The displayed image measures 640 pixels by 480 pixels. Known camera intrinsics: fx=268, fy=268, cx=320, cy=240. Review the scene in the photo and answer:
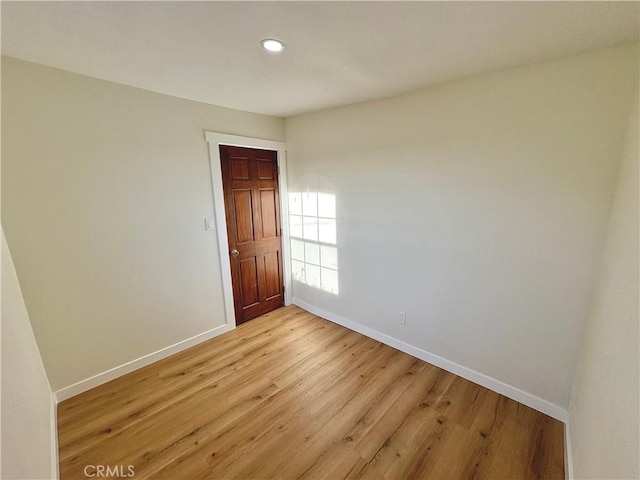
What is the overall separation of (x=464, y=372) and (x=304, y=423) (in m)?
1.37

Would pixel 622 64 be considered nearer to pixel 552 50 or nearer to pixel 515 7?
pixel 552 50

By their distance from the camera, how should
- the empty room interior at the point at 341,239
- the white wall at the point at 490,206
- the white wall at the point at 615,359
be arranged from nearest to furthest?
1. the white wall at the point at 615,359
2. the empty room interior at the point at 341,239
3. the white wall at the point at 490,206

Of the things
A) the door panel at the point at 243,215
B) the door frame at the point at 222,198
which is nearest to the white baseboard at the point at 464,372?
the door frame at the point at 222,198

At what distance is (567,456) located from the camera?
1558 millimetres

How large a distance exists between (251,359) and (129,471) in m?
1.10

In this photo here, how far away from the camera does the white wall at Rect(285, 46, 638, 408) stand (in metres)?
1.55

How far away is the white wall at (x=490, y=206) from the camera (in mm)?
1552

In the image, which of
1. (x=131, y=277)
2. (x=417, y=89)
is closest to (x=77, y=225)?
(x=131, y=277)

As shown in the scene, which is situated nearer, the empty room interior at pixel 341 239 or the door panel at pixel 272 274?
the empty room interior at pixel 341 239

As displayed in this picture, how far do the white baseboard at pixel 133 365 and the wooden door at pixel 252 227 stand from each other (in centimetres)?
37

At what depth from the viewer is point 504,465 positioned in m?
1.54

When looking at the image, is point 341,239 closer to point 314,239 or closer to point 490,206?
point 314,239

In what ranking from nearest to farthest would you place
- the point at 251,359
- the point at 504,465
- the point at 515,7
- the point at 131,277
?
the point at 515,7 < the point at 504,465 < the point at 131,277 < the point at 251,359

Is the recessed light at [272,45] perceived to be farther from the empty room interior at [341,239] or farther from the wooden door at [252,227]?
the wooden door at [252,227]
